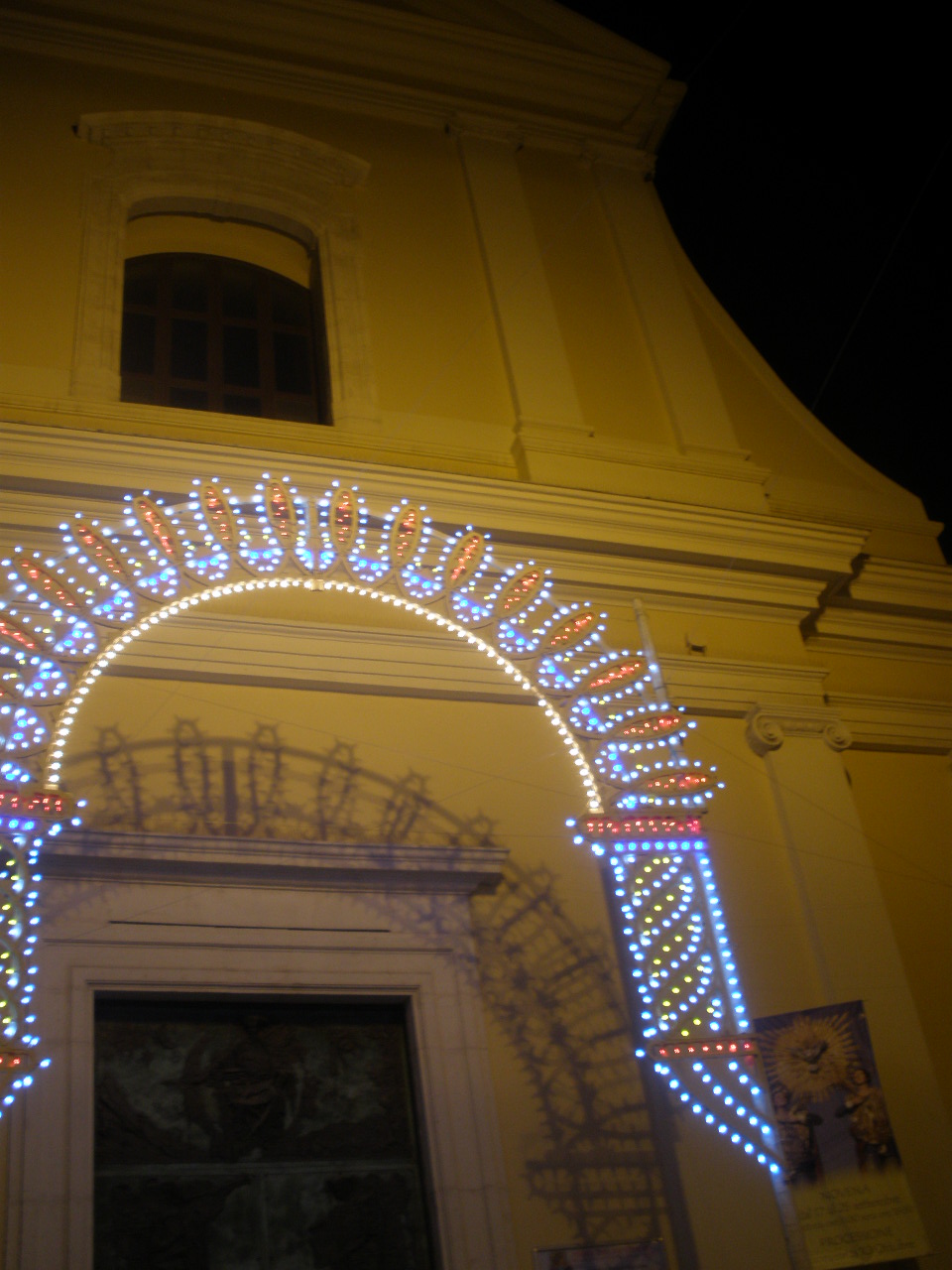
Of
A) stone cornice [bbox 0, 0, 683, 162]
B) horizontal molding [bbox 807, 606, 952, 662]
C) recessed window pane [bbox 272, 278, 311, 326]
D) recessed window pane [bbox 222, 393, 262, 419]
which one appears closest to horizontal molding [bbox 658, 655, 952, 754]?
horizontal molding [bbox 807, 606, 952, 662]

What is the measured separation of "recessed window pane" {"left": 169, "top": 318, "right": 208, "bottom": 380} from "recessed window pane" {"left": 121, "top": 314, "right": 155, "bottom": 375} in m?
0.15

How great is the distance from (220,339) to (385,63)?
3.30 metres

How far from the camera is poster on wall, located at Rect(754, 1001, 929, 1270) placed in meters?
5.93

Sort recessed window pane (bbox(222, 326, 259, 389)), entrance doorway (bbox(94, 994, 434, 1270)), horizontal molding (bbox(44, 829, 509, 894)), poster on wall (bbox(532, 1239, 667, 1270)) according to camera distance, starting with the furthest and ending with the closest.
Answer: recessed window pane (bbox(222, 326, 259, 389)), horizontal molding (bbox(44, 829, 509, 894)), poster on wall (bbox(532, 1239, 667, 1270)), entrance doorway (bbox(94, 994, 434, 1270))

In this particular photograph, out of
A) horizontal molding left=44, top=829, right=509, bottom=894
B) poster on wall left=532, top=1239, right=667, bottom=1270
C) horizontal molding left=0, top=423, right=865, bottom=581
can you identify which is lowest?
poster on wall left=532, top=1239, right=667, bottom=1270

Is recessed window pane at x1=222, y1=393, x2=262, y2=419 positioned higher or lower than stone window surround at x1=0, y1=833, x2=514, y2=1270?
higher

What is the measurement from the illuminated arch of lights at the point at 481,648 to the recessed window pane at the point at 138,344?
78.8 inches

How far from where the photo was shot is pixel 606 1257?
6117mm

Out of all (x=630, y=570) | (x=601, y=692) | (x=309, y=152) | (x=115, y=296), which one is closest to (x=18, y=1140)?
(x=601, y=692)

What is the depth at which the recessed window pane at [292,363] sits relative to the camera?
9406 mm

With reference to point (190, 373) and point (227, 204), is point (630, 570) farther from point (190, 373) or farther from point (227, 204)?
point (227, 204)

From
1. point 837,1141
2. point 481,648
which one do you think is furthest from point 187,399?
point 837,1141

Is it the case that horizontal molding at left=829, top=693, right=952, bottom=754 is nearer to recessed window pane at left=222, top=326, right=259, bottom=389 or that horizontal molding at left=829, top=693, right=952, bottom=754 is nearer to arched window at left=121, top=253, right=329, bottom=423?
arched window at left=121, top=253, right=329, bottom=423

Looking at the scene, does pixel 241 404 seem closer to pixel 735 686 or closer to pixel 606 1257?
pixel 735 686
